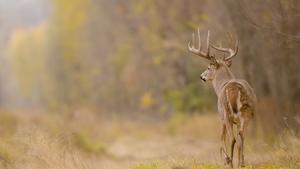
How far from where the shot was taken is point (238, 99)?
11.3 meters

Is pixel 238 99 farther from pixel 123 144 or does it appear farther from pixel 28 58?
pixel 28 58

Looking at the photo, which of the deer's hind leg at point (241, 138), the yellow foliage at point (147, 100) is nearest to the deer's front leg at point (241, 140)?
the deer's hind leg at point (241, 138)

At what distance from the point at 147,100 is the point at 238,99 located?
2723 cm

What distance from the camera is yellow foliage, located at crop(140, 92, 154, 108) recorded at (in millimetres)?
37969

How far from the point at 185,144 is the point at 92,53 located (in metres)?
22.7

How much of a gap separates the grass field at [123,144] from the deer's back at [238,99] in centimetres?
76

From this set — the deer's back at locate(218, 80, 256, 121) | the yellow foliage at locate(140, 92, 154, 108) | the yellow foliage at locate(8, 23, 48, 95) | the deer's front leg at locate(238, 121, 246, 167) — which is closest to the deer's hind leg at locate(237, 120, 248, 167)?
the deer's front leg at locate(238, 121, 246, 167)

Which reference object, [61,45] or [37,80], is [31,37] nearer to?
[37,80]

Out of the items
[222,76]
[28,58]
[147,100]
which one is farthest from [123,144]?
[28,58]

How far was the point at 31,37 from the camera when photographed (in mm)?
72688

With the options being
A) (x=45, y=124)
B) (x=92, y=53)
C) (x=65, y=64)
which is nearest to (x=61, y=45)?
(x=65, y=64)

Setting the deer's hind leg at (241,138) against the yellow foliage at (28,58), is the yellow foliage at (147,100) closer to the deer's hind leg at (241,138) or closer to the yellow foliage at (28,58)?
the yellow foliage at (28,58)

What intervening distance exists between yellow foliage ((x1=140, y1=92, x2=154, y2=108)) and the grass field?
6.79 ft

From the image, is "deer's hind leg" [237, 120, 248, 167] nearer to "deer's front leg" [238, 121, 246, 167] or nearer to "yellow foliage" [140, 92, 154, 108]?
"deer's front leg" [238, 121, 246, 167]
